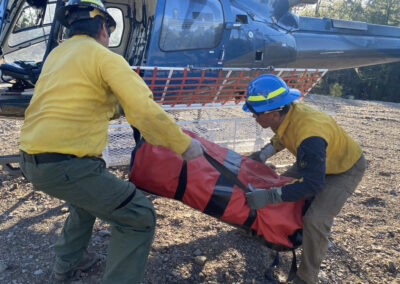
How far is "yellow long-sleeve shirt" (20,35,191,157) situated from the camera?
1905mm

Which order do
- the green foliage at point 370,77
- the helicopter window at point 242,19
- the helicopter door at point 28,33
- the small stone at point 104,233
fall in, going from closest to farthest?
1. the small stone at point 104,233
2. the helicopter door at point 28,33
3. the helicopter window at point 242,19
4. the green foliage at point 370,77

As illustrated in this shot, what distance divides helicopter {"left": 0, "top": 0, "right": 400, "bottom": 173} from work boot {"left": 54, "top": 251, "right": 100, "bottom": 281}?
7.16 feet

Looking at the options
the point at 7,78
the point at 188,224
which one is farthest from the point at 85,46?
the point at 7,78

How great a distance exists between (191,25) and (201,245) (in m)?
3.03

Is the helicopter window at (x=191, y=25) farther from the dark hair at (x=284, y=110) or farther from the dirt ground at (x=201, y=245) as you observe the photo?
the dark hair at (x=284, y=110)

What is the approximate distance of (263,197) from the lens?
94.7 inches

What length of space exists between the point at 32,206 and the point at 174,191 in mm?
2213

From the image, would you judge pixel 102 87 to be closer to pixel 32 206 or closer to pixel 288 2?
pixel 32 206

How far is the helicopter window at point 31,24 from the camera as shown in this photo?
15.5 ft

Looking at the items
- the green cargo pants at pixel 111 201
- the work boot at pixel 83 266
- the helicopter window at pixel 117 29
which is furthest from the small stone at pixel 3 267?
the helicopter window at pixel 117 29

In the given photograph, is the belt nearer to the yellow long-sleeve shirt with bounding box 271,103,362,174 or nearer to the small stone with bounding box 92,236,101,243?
the small stone with bounding box 92,236,101,243

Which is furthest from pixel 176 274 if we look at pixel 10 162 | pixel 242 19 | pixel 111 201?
pixel 242 19

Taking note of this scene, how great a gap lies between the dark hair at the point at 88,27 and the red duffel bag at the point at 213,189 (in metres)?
0.81

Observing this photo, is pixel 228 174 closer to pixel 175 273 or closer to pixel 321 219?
pixel 321 219
